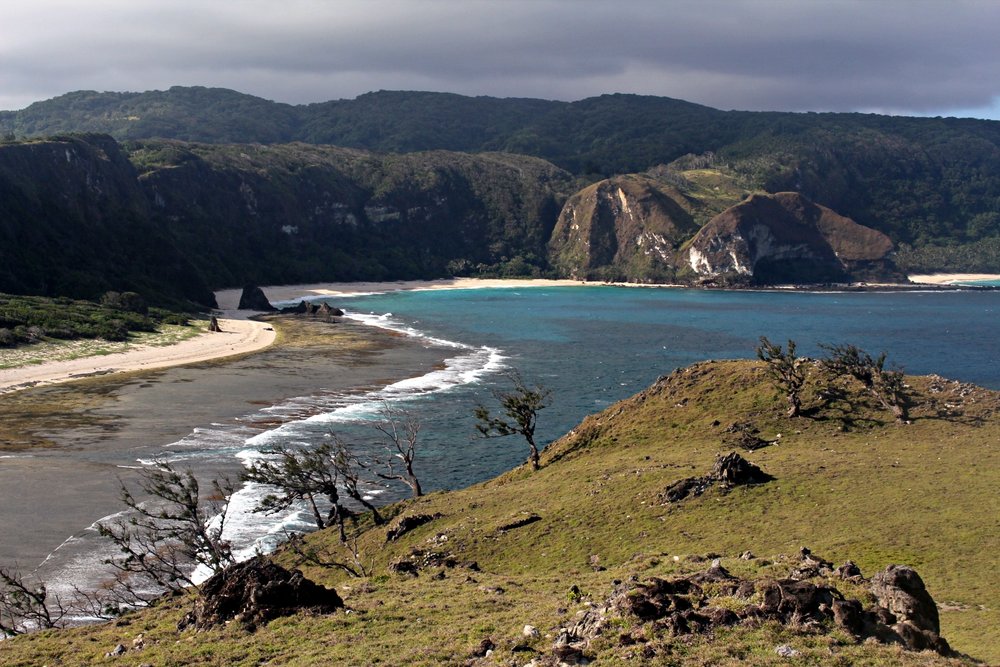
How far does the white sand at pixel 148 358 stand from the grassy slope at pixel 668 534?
55.9 meters

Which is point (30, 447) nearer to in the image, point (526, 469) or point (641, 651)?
point (526, 469)

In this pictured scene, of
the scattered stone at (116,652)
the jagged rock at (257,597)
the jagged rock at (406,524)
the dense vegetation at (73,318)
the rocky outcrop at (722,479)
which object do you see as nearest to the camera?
the scattered stone at (116,652)

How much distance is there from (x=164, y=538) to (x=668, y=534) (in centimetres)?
1993

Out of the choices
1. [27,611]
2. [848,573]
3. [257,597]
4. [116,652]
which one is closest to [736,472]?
[848,573]

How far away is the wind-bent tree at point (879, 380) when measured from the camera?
1544 inches

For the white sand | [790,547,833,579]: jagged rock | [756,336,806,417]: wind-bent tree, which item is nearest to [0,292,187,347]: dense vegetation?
the white sand

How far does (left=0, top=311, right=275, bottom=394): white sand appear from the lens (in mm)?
78562

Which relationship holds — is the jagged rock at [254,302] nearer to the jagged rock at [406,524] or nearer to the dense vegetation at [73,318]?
the dense vegetation at [73,318]

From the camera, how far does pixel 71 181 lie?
166000 millimetres

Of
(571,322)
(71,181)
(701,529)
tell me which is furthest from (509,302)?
(701,529)

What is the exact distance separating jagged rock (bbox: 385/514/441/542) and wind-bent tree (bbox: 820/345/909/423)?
71.8ft

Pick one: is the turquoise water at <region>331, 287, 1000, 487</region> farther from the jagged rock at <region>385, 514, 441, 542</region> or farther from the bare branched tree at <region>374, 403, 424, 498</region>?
the jagged rock at <region>385, 514, 441, 542</region>

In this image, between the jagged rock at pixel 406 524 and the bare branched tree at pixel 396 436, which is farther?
the bare branched tree at pixel 396 436

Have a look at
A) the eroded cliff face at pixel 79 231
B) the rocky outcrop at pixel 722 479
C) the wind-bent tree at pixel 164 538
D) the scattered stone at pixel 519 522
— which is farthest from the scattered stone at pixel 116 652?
the eroded cliff face at pixel 79 231
